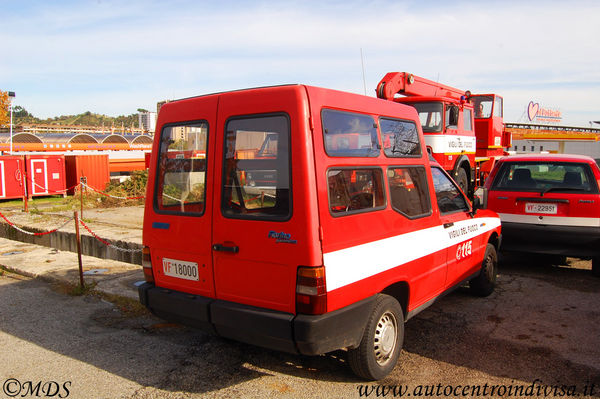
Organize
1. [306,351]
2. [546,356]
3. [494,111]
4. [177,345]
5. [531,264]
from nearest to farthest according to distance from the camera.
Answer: [306,351] → [546,356] → [177,345] → [531,264] → [494,111]

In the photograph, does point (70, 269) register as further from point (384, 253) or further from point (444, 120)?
point (444, 120)

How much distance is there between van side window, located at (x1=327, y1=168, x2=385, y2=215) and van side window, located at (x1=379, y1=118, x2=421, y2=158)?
1.14 ft

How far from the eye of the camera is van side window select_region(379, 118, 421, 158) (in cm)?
424

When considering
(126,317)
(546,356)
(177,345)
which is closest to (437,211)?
(546,356)

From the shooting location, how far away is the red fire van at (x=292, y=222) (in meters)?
3.42

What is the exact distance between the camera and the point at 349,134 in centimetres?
379

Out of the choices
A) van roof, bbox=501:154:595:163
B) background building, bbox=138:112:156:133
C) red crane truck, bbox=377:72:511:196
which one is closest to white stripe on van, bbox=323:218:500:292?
van roof, bbox=501:154:595:163

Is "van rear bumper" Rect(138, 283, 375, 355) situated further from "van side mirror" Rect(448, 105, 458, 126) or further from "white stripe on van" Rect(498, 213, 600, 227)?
"van side mirror" Rect(448, 105, 458, 126)

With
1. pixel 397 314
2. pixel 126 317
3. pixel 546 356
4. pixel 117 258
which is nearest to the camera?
pixel 397 314

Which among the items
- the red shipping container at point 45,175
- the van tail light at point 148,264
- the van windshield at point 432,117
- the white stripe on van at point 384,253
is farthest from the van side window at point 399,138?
the red shipping container at point 45,175

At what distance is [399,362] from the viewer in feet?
14.1

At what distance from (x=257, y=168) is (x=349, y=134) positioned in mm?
779

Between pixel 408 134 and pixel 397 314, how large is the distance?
172cm

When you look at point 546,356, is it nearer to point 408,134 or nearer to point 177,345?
point 408,134
